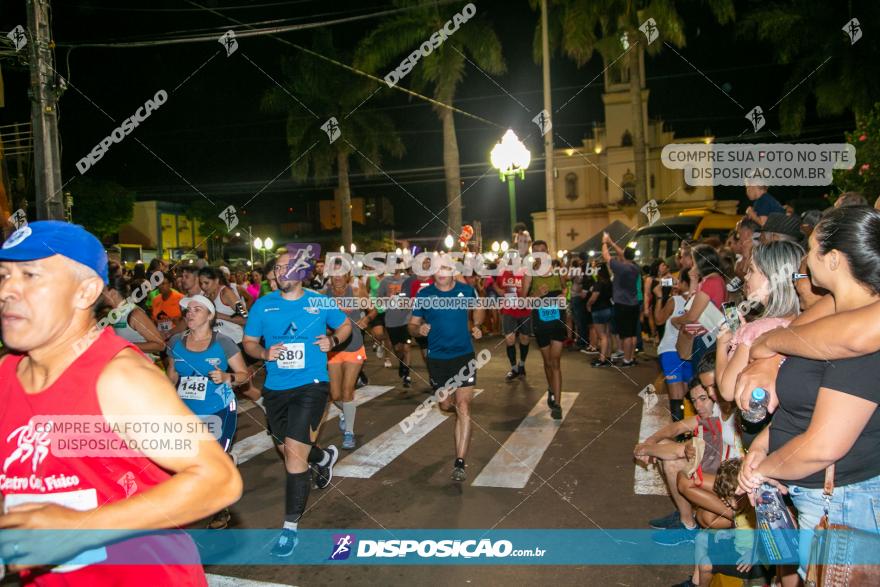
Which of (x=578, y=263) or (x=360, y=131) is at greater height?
(x=360, y=131)

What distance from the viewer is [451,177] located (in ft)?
74.5

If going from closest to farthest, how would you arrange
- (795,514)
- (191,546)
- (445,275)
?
(191,546) → (795,514) → (445,275)

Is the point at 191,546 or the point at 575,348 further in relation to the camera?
the point at 575,348

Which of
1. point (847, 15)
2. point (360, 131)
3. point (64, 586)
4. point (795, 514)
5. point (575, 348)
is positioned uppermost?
point (847, 15)

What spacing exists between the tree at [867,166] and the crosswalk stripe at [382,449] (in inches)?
351

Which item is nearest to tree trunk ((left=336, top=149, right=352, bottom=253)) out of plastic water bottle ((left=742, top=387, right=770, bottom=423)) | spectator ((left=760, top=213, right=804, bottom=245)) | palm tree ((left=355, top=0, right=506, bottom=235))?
palm tree ((left=355, top=0, right=506, bottom=235))

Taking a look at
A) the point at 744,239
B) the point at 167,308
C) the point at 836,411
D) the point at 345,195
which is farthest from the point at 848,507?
the point at 345,195

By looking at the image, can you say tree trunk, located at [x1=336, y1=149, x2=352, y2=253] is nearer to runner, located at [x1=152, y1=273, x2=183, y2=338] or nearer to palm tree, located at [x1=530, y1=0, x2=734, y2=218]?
palm tree, located at [x1=530, y1=0, x2=734, y2=218]

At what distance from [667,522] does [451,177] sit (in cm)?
1912

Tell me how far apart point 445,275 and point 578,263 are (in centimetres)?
851

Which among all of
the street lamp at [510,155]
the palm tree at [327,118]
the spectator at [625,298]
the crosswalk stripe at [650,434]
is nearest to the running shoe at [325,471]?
the crosswalk stripe at [650,434]

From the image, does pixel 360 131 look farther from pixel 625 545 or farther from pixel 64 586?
pixel 64 586

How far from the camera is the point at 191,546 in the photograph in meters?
1.89

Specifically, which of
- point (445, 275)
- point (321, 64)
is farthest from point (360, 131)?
point (445, 275)
